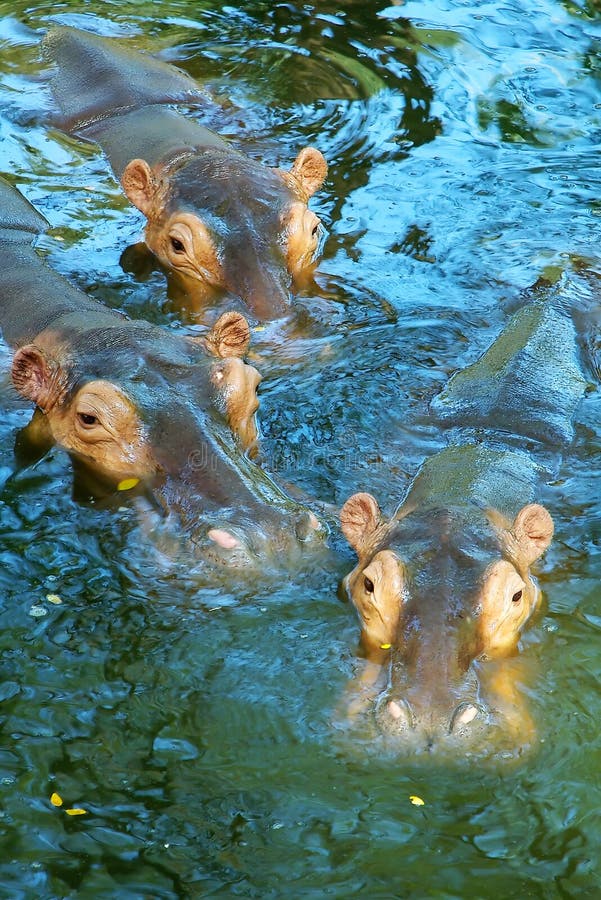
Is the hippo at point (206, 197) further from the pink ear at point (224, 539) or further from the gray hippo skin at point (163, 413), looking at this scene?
the pink ear at point (224, 539)

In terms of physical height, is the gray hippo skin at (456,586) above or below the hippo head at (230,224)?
above

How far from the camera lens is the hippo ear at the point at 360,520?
5.56m

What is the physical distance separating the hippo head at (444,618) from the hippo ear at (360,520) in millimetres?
125

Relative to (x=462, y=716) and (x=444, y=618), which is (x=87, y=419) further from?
(x=462, y=716)

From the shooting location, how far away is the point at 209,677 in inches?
204

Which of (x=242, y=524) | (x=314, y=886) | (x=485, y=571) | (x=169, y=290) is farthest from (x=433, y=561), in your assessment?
(x=169, y=290)

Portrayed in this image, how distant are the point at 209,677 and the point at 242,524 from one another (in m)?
0.75

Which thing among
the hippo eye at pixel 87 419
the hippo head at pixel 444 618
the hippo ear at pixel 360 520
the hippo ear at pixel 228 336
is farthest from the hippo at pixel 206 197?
the hippo head at pixel 444 618

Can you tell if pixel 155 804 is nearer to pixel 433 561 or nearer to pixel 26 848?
pixel 26 848

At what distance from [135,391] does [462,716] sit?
242 cm

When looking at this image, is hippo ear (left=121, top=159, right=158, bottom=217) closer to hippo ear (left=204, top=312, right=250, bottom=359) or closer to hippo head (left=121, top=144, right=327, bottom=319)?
hippo head (left=121, top=144, right=327, bottom=319)

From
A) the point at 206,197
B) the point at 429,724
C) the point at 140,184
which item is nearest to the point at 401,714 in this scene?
the point at 429,724

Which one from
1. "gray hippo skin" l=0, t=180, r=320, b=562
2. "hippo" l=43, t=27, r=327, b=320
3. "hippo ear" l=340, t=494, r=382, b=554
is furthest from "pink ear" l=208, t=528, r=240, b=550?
"hippo" l=43, t=27, r=327, b=320

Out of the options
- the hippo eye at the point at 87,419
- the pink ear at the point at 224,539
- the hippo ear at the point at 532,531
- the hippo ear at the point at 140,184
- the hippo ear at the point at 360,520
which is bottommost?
the hippo ear at the point at 140,184
